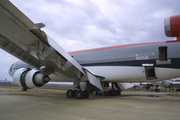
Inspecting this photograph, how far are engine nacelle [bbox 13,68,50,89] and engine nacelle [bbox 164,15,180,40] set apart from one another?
7.64 metres

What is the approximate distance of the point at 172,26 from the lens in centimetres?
782

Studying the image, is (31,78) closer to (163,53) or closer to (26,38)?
(26,38)

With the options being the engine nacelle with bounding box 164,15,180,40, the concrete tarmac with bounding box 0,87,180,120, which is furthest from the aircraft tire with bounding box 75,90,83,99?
the engine nacelle with bounding box 164,15,180,40

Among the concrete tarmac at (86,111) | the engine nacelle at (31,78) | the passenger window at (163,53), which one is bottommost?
the concrete tarmac at (86,111)

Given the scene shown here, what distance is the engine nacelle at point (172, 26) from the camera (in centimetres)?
769

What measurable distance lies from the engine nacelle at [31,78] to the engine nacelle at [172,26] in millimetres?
7636

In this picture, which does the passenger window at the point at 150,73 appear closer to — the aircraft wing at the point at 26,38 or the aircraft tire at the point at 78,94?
the aircraft wing at the point at 26,38

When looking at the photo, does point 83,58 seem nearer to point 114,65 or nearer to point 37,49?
point 114,65

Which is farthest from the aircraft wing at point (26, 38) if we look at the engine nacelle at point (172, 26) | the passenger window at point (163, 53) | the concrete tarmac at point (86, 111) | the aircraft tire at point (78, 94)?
the engine nacelle at point (172, 26)

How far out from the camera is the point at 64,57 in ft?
24.1

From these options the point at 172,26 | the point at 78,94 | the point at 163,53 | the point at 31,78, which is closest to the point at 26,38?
the point at 31,78

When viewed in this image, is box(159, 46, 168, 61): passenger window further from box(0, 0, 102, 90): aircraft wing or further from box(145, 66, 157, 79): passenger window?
box(0, 0, 102, 90): aircraft wing

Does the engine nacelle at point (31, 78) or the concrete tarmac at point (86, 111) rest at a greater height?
the engine nacelle at point (31, 78)

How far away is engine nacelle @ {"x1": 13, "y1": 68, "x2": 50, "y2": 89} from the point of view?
31.6 ft
